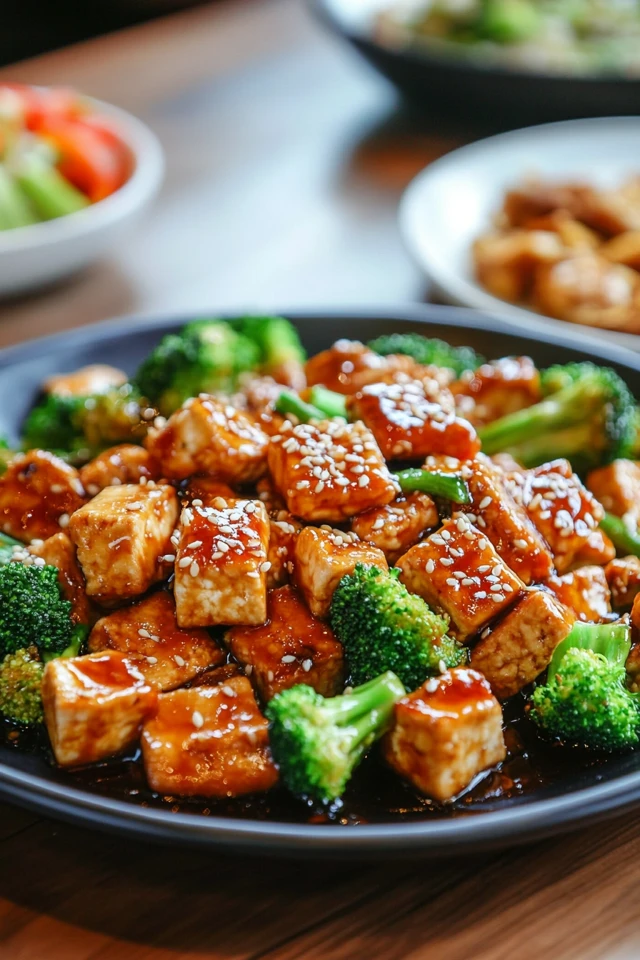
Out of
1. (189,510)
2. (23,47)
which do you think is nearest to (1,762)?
(189,510)

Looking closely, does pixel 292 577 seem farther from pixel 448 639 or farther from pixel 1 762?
pixel 1 762

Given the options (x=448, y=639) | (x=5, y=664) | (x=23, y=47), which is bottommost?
(x=23, y=47)

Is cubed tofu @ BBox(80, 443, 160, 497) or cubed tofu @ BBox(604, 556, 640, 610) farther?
cubed tofu @ BBox(80, 443, 160, 497)

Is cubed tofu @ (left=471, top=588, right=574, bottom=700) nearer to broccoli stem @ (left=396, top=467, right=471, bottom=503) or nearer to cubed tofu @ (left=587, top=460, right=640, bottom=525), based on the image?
broccoli stem @ (left=396, top=467, right=471, bottom=503)

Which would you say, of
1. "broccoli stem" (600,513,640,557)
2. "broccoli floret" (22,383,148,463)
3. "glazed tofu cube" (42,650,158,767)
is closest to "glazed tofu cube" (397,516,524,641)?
"broccoli stem" (600,513,640,557)

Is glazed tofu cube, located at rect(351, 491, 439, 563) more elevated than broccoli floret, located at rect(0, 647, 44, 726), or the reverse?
glazed tofu cube, located at rect(351, 491, 439, 563)
